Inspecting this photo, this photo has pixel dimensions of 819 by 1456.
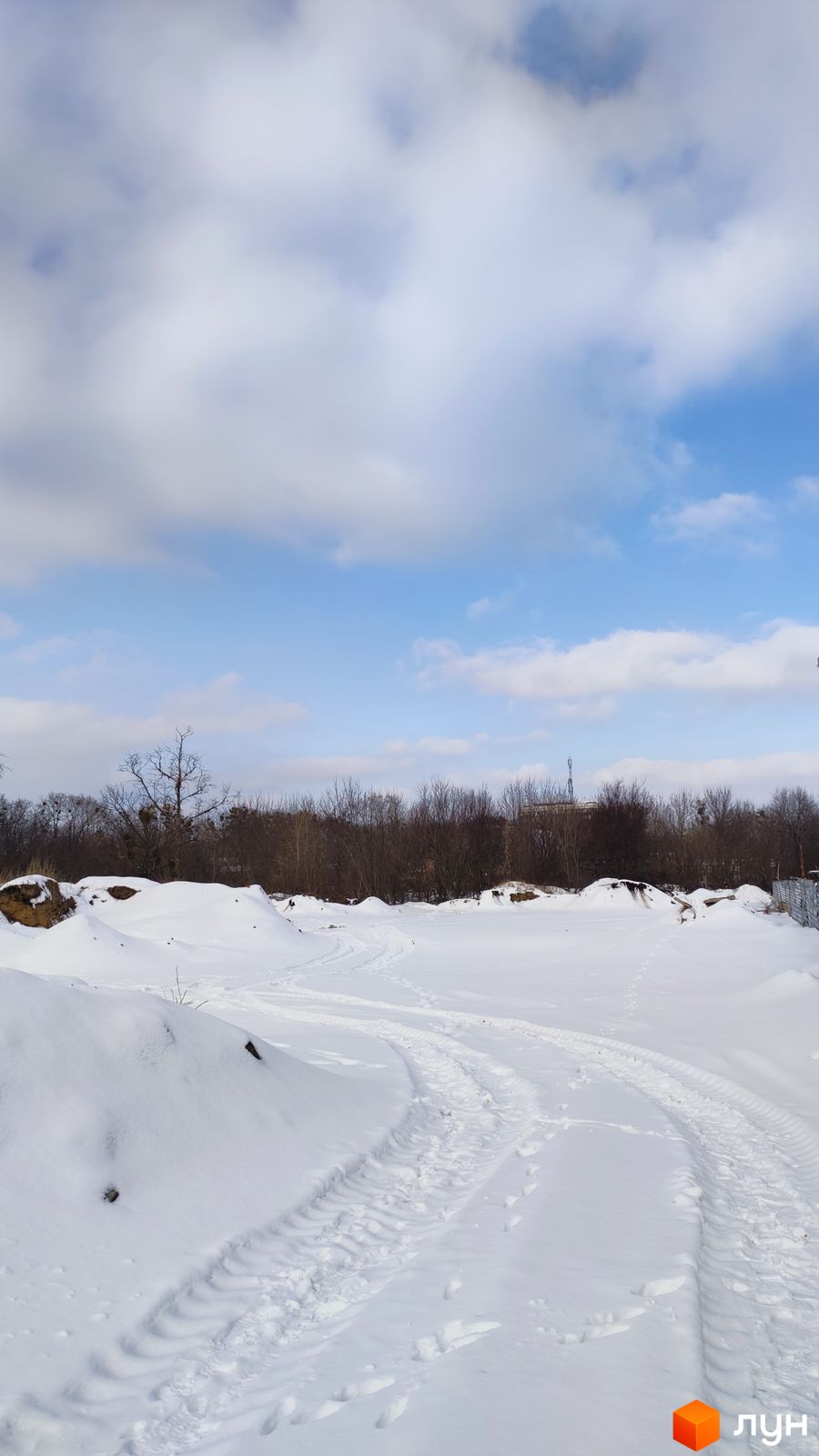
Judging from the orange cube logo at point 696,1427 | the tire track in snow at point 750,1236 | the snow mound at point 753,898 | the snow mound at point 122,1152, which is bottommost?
the snow mound at point 753,898

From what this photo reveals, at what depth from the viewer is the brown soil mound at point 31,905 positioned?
20.9 metres

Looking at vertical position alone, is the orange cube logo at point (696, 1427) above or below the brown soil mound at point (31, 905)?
below

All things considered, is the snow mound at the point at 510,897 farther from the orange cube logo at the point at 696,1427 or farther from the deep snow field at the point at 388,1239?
the orange cube logo at the point at 696,1427

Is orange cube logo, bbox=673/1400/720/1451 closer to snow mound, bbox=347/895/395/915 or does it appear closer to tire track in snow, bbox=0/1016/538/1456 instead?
tire track in snow, bbox=0/1016/538/1456

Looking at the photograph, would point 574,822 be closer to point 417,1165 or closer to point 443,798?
point 443,798

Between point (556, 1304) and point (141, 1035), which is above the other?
point (141, 1035)

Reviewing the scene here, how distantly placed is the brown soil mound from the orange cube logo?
20.6 m

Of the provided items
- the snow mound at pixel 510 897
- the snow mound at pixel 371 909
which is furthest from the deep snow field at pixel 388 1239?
the snow mound at pixel 510 897

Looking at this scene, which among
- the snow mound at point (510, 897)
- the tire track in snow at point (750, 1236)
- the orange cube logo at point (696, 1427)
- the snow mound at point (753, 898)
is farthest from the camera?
A: the snow mound at point (510, 897)

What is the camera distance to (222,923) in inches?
831

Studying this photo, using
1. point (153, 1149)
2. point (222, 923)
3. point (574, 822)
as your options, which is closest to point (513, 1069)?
point (153, 1149)

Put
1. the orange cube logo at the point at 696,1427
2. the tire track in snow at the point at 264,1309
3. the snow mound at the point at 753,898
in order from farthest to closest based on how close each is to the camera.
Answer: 1. the snow mound at the point at 753,898
2. the tire track in snow at the point at 264,1309
3. the orange cube logo at the point at 696,1427

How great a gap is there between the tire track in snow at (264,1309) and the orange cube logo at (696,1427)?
113 centimetres

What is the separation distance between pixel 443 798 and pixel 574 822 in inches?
298
